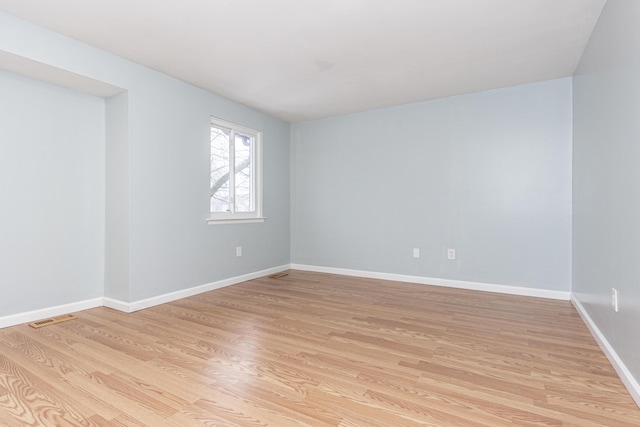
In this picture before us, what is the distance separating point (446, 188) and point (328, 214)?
1630 mm

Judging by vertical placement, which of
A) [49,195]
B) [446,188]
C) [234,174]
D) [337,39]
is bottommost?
[49,195]

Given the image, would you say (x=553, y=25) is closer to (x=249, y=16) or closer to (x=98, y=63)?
(x=249, y=16)

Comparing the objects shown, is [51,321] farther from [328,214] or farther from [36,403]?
[328,214]

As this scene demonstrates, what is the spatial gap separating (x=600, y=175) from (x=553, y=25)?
3.62ft

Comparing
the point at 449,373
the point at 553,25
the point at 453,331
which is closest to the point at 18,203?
the point at 449,373

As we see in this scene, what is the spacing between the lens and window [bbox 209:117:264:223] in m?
3.82

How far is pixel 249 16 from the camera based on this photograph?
2221 mm

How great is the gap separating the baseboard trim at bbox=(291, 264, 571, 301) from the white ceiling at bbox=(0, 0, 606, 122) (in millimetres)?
2141

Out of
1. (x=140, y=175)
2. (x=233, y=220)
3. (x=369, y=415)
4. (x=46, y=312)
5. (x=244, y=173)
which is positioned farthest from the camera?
(x=244, y=173)

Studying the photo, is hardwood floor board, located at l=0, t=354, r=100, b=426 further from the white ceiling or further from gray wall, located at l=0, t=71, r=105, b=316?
the white ceiling

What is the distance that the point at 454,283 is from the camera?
3809 mm

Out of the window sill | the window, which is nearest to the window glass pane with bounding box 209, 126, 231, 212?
the window

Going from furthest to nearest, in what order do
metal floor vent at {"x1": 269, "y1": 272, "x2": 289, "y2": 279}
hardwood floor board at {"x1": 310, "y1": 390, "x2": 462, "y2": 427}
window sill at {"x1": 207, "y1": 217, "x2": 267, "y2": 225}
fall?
metal floor vent at {"x1": 269, "y1": 272, "x2": 289, "y2": 279} → window sill at {"x1": 207, "y1": 217, "x2": 267, "y2": 225} → hardwood floor board at {"x1": 310, "y1": 390, "x2": 462, "y2": 427}

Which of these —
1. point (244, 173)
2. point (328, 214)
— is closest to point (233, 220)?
point (244, 173)
